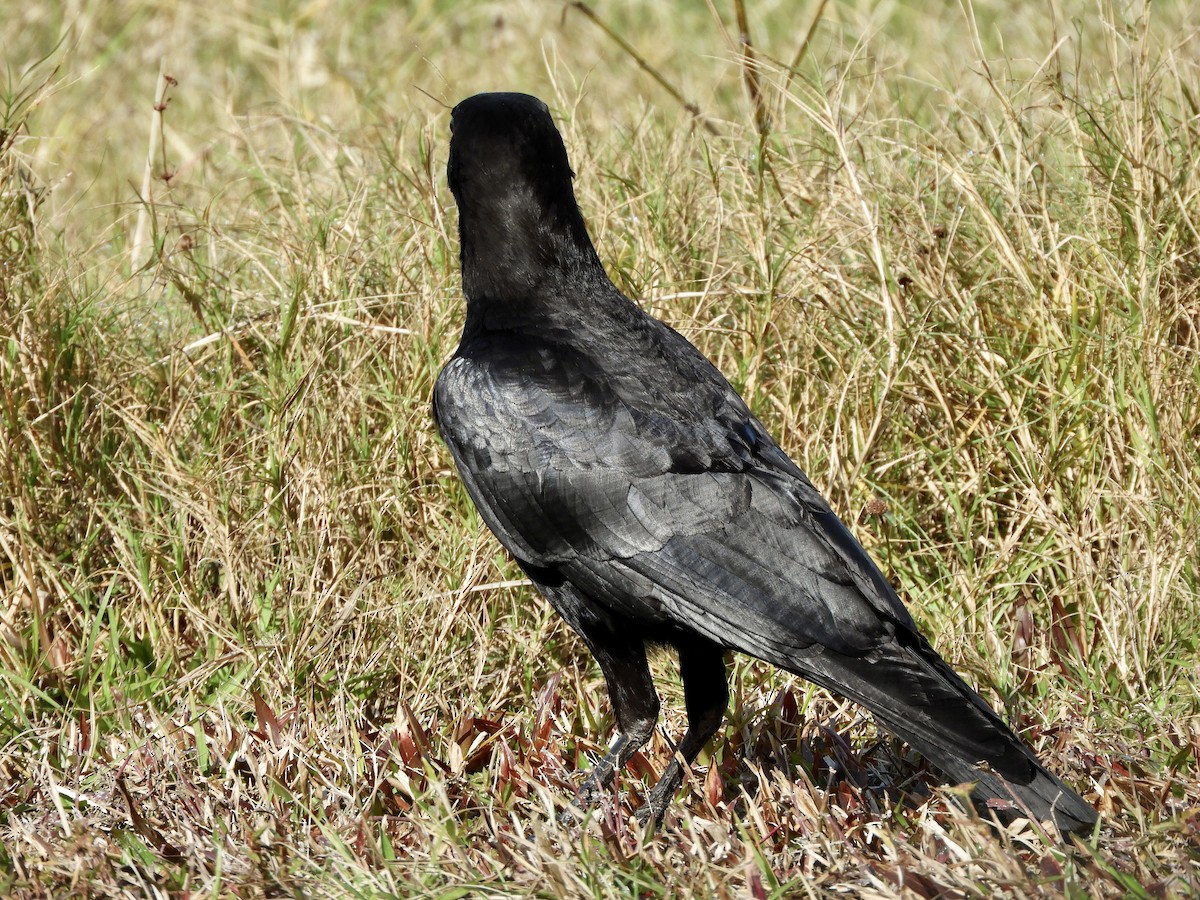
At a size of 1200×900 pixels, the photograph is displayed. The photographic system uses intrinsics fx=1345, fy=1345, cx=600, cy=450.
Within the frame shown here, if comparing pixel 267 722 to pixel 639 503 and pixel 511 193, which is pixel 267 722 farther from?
pixel 511 193

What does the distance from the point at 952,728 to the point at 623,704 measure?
0.84m

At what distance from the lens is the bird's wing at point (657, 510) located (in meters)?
2.91

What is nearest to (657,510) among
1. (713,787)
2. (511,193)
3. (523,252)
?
(713,787)

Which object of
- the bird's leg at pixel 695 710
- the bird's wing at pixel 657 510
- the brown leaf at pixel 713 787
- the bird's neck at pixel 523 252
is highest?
the bird's neck at pixel 523 252

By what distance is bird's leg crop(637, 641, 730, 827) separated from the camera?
124 inches

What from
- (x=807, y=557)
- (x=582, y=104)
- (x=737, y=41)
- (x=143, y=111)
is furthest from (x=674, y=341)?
(x=143, y=111)

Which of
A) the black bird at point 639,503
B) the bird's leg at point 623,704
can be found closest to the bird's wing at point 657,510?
the black bird at point 639,503

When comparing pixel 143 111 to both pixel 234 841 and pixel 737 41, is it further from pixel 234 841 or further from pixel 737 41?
pixel 234 841

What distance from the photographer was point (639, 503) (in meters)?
3.03

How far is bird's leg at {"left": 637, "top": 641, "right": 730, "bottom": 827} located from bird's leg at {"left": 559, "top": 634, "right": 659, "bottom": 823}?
9cm

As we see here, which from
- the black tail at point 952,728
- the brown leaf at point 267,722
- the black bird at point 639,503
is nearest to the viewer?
the black tail at point 952,728

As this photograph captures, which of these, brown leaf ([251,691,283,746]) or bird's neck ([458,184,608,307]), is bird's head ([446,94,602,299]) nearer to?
bird's neck ([458,184,608,307])

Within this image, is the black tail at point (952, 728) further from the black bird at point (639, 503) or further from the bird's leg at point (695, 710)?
the bird's leg at point (695, 710)

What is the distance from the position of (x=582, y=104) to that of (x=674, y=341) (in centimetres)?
227
